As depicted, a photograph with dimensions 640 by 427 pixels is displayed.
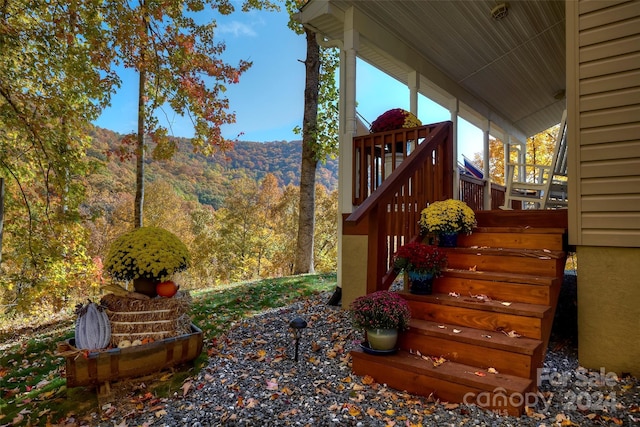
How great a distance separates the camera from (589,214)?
2.72 metres

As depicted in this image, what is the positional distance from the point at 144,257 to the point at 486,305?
8.38ft

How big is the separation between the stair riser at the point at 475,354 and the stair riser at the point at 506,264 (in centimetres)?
81

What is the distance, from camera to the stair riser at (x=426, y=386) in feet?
6.59

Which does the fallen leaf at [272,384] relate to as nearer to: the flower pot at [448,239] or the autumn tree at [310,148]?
the flower pot at [448,239]

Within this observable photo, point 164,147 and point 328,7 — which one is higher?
point 328,7

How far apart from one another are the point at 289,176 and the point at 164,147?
1949 cm

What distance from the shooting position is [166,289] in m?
2.76

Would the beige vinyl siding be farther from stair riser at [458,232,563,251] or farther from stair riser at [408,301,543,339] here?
stair riser at [408,301,543,339]

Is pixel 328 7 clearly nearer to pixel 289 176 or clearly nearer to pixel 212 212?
pixel 212 212

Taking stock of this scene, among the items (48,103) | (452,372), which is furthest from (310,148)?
(452,372)

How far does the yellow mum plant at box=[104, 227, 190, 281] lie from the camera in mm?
2684

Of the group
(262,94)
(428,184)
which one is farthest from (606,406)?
(262,94)

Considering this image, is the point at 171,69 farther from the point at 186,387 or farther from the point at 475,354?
the point at 475,354

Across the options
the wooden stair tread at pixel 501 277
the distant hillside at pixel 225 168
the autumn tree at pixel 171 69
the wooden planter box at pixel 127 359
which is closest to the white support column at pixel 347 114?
the wooden stair tread at pixel 501 277
